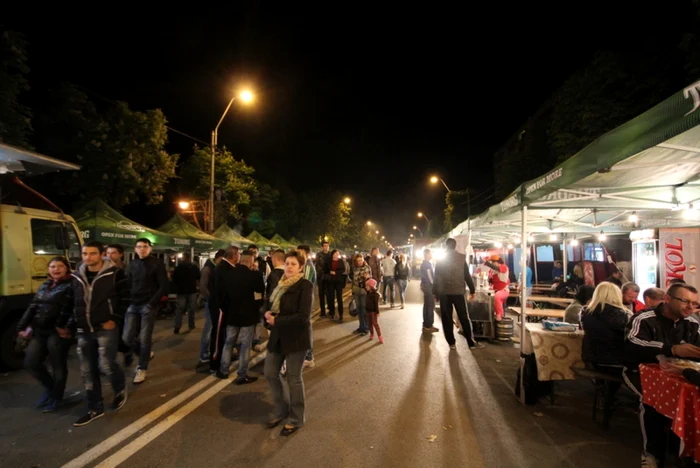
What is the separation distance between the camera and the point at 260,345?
7875mm

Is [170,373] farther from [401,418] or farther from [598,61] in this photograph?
[598,61]

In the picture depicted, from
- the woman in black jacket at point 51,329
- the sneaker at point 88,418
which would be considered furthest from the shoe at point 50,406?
the sneaker at point 88,418

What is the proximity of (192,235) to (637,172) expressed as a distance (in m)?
14.1

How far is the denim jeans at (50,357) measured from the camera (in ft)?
15.5

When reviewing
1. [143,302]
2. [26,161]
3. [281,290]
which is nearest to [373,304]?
[143,302]

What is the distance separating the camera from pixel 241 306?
5586 millimetres

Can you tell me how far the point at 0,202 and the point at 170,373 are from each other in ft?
14.4

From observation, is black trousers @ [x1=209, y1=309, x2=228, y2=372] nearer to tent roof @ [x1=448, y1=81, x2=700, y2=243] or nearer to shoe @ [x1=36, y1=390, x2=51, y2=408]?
shoe @ [x1=36, y1=390, x2=51, y2=408]

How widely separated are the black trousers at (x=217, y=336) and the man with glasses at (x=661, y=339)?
5171mm

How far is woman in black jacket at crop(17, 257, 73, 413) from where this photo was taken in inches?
183

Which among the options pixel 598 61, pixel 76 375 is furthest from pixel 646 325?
pixel 598 61

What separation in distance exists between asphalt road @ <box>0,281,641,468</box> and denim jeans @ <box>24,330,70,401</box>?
303 mm

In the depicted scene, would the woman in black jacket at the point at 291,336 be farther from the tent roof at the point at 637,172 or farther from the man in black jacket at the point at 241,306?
the tent roof at the point at 637,172

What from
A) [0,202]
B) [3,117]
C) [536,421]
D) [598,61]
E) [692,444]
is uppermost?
[598,61]
